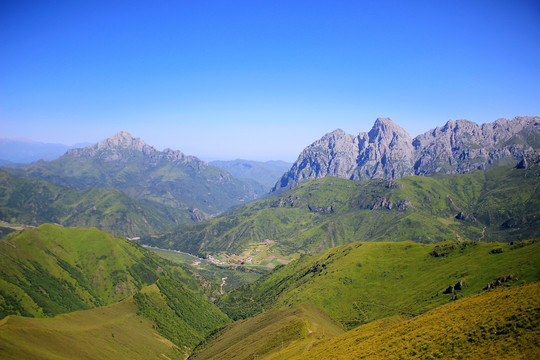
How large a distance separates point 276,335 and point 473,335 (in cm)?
10656

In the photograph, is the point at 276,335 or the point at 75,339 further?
the point at 276,335

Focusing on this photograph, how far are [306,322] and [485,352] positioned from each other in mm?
109773

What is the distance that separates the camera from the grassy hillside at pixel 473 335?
55.6 metres

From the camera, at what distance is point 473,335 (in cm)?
6450

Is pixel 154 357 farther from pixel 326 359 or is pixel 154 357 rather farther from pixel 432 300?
pixel 432 300

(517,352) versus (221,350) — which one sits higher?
(517,352)

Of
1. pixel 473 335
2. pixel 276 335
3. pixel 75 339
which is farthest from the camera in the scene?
pixel 276 335

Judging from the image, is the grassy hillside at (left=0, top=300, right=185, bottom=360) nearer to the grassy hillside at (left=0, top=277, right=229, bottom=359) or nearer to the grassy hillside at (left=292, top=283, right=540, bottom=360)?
the grassy hillside at (left=0, top=277, right=229, bottom=359)

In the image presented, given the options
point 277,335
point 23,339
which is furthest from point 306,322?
point 23,339

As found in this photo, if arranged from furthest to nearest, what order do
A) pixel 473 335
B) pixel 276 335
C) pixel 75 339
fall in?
pixel 276 335
pixel 75 339
pixel 473 335

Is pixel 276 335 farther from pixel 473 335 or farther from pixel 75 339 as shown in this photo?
pixel 473 335

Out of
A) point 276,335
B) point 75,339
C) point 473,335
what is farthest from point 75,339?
point 473,335

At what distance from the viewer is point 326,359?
298 ft

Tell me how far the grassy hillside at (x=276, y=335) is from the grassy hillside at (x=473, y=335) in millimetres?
51376
